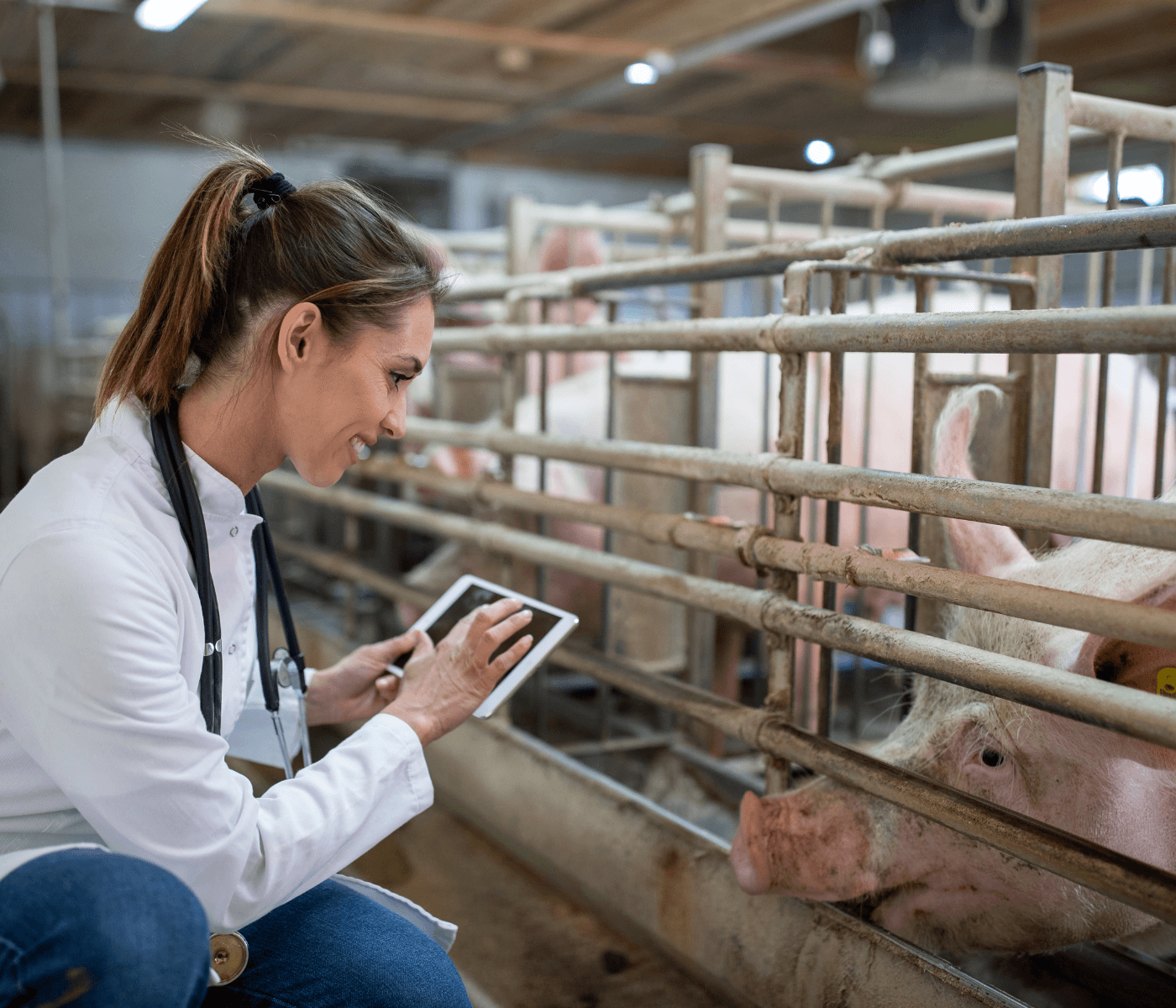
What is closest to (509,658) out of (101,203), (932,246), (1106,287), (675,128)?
(932,246)

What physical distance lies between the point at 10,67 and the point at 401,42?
268 centimetres

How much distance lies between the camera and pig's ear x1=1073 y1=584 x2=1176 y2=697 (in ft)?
4.42

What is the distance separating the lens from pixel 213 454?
4.46 feet

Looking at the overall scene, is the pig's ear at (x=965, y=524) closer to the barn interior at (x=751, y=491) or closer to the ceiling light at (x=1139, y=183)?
the barn interior at (x=751, y=491)

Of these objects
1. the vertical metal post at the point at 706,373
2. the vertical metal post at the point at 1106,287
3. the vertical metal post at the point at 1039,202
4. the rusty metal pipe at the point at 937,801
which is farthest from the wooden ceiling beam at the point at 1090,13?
the rusty metal pipe at the point at 937,801

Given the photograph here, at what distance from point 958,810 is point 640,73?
17.9 feet

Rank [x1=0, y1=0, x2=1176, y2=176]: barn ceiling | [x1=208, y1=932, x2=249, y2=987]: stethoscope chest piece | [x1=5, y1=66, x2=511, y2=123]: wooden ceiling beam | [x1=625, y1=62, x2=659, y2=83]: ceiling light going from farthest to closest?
[x1=5, y1=66, x2=511, y2=123]: wooden ceiling beam, [x1=625, y1=62, x2=659, y2=83]: ceiling light, [x1=0, y1=0, x2=1176, y2=176]: barn ceiling, [x1=208, y1=932, x2=249, y2=987]: stethoscope chest piece

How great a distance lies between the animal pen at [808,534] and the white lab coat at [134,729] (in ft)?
2.18

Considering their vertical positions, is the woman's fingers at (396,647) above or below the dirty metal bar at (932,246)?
below

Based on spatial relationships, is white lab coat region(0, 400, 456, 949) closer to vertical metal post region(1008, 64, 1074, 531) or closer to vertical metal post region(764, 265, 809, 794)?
vertical metal post region(764, 265, 809, 794)

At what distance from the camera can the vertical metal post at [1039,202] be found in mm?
1823

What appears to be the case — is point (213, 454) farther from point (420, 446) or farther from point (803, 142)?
point (803, 142)

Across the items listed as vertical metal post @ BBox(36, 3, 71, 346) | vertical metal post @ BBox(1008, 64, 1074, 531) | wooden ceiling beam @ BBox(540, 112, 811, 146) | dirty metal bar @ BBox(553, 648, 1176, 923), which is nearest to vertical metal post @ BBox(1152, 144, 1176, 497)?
vertical metal post @ BBox(1008, 64, 1074, 531)

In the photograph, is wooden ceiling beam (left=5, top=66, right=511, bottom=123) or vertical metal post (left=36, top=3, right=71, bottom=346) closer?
vertical metal post (left=36, top=3, right=71, bottom=346)
